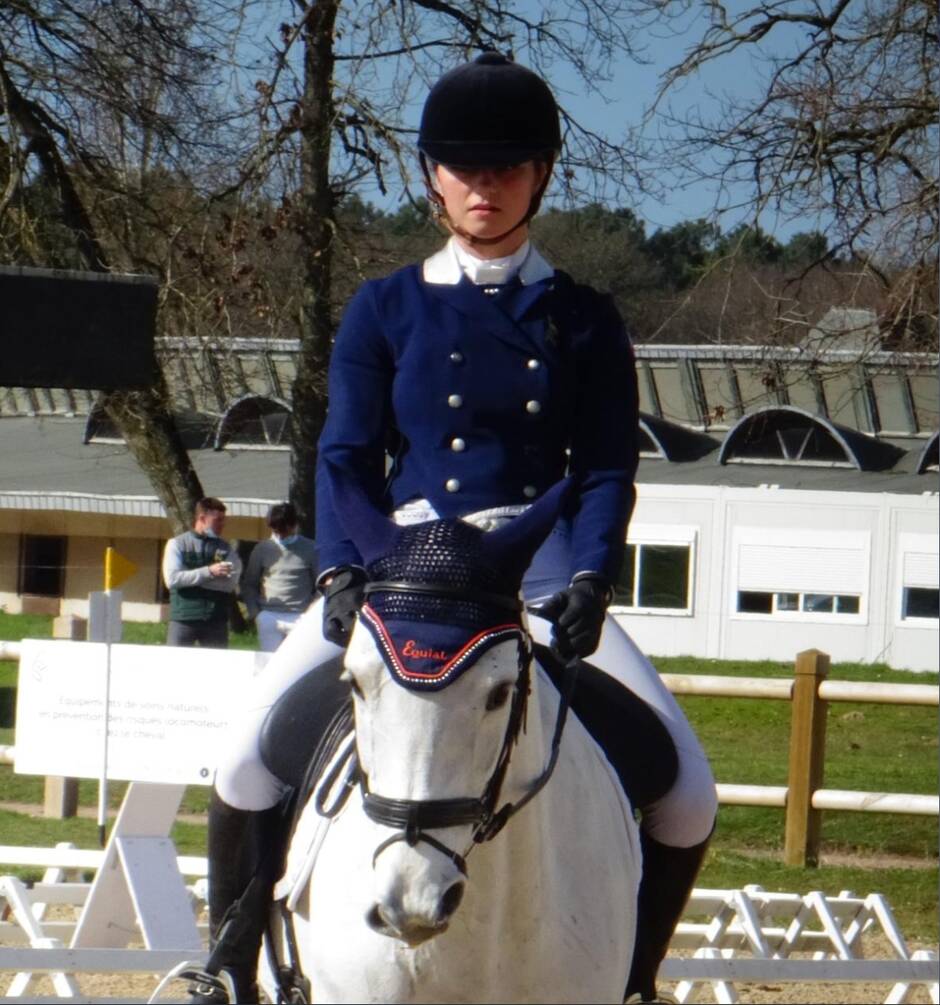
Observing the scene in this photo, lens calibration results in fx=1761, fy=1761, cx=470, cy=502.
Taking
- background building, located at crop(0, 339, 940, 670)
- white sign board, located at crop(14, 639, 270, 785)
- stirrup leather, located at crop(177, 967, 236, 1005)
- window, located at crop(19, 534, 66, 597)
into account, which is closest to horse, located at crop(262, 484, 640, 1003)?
stirrup leather, located at crop(177, 967, 236, 1005)

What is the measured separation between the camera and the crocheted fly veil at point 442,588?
A: 101 inches

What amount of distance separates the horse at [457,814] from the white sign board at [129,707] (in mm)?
4177

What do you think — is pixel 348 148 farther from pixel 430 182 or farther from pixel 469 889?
pixel 469 889

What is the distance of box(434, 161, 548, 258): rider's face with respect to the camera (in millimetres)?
3422

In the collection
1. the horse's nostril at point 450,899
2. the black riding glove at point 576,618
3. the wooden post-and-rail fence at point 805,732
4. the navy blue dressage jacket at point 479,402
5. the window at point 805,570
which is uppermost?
the navy blue dressage jacket at point 479,402

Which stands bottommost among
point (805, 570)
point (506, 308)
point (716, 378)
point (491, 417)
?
point (805, 570)

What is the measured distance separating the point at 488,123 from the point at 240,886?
1591 millimetres

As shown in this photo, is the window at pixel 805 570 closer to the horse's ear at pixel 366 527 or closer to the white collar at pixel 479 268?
the white collar at pixel 479 268

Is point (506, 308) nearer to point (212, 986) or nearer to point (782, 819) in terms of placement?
point (212, 986)

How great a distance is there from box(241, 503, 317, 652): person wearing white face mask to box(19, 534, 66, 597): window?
1.27 meters

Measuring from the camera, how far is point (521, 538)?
2.74 m

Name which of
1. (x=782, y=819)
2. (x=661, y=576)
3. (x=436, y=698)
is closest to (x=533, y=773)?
(x=436, y=698)

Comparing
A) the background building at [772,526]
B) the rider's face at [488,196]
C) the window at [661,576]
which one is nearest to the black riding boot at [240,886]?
the rider's face at [488,196]

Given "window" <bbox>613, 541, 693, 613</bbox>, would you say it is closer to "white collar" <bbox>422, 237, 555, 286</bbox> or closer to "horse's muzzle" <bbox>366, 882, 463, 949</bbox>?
"white collar" <bbox>422, 237, 555, 286</bbox>
